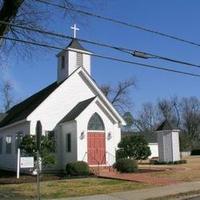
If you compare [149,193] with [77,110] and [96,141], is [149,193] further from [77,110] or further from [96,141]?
[77,110]

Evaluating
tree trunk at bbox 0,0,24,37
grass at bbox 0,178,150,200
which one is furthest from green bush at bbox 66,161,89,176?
tree trunk at bbox 0,0,24,37

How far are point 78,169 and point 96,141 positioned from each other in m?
3.86

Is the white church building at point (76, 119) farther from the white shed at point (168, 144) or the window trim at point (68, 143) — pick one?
the white shed at point (168, 144)

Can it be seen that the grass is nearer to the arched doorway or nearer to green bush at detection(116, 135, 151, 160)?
the arched doorway

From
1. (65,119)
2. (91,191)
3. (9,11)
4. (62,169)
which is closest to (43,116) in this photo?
(65,119)

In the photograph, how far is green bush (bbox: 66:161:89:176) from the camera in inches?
1152

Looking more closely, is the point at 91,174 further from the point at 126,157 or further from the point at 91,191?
the point at 91,191

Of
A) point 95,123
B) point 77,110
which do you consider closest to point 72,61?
point 77,110

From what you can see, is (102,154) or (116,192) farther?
(102,154)

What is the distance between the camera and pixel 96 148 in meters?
32.6

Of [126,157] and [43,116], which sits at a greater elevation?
[43,116]

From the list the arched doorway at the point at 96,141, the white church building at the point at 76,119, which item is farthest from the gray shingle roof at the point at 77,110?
the arched doorway at the point at 96,141

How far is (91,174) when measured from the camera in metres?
29.6

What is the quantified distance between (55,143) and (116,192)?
13.7 m
